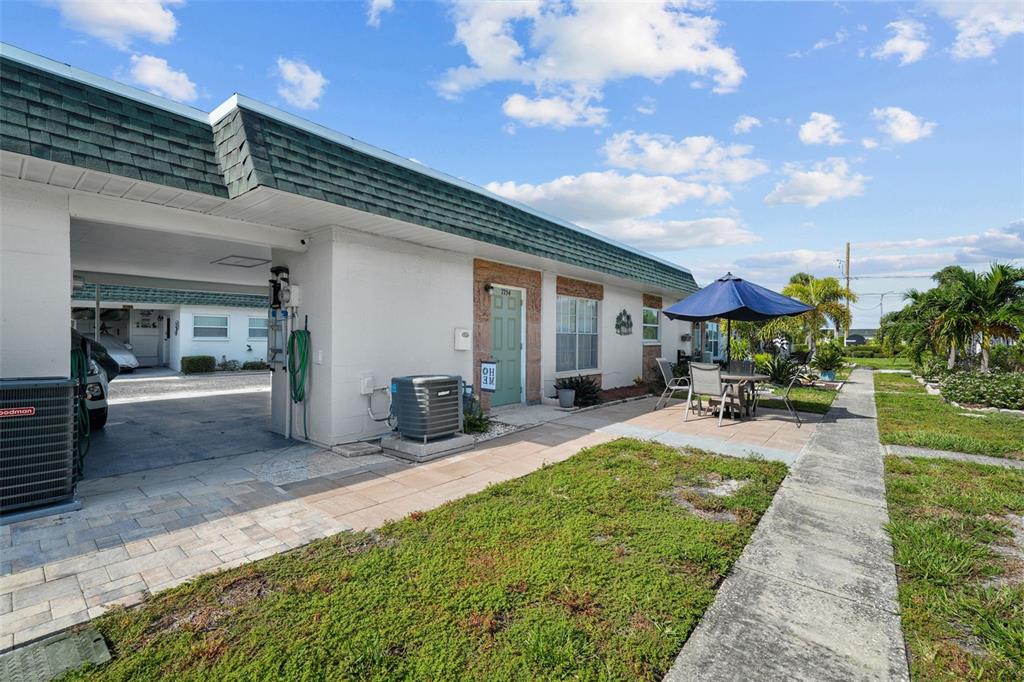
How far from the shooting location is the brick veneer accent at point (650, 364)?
13.7 metres

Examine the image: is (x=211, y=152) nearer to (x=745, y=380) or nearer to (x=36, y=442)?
(x=36, y=442)

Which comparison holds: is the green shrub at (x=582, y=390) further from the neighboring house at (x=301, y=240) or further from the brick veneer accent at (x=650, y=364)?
the brick veneer accent at (x=650, y=364)

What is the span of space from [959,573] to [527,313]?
23.7 ft

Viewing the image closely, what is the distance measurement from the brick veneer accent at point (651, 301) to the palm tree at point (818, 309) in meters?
5.71

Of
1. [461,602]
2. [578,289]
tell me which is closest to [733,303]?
[578,289]

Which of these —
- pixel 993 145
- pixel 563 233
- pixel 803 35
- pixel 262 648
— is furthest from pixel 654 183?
pixel 262 648

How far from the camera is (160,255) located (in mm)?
7879

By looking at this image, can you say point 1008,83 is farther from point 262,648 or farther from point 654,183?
point 262,648

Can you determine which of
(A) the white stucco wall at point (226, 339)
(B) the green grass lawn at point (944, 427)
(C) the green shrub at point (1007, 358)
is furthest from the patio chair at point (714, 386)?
(A) the white stucco wall at point (226, 339)

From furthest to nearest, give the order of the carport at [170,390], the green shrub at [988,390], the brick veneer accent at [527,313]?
the green shrub at [988,390] < the brick veneer accent at [527,313] < the carport at [170,390]

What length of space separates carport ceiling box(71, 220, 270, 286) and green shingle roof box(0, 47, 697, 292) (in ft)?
4.85

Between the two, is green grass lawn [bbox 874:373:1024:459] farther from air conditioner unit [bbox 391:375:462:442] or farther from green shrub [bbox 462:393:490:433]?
air conditioner unit [bbox 391:375:462:442]

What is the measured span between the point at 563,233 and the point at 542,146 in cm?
304

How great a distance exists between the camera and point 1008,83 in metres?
6.65
